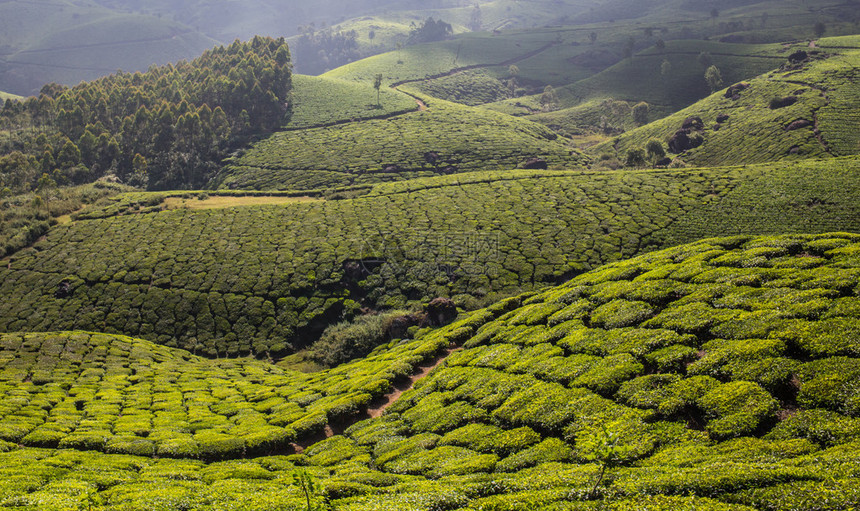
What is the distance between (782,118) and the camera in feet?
341

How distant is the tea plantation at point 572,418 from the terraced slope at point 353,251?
70.0 feet

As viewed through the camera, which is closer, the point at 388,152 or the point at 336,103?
the point at 388,152

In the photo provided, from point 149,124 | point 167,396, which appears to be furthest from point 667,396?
point 149,124

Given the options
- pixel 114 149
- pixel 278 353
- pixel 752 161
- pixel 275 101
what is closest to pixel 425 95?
pixel 275 101

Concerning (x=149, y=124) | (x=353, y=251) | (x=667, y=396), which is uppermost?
(x=149, y=124)

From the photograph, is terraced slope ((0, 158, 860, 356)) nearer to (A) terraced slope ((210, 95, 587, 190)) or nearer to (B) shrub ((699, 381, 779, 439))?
(A) terraced slope ((210, 95, 587, 190))

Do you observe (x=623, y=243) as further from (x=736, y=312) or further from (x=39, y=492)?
(x=39, y=492)

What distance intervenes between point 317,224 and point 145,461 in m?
58.3

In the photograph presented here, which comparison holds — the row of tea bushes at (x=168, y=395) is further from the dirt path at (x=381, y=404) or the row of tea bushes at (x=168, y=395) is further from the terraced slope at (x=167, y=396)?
the dirt path at (x=381, y=404)

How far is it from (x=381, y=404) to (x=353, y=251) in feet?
133

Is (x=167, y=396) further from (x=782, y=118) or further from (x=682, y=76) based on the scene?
(x=682, y=76)

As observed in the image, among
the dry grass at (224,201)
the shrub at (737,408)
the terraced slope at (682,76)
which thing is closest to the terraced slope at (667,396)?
the shrub at (737,408)

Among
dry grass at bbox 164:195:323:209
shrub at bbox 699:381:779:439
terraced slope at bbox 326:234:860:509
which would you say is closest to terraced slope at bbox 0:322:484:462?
terraced slope at bbox 326:234:860:509

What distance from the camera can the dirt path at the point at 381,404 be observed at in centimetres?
3138
